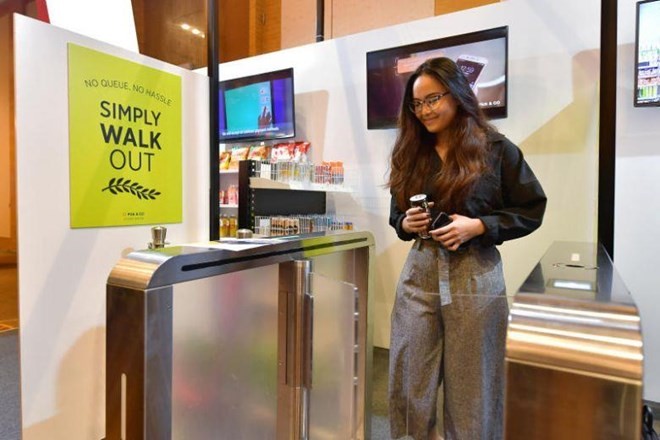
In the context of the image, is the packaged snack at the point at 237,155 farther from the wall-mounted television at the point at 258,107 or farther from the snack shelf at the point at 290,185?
the snack shelf at the point at 290,185

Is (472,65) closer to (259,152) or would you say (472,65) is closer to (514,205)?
(514,205)

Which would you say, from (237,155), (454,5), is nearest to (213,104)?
(237,155)

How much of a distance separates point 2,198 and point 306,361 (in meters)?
7.04

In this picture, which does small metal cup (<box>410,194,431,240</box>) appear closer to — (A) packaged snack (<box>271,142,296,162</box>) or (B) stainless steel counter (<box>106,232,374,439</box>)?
(B) stainless steel counter (<box>106,232,374,439</box>)

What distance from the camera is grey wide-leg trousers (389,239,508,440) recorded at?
1235 millimetres

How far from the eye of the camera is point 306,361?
1.48 m

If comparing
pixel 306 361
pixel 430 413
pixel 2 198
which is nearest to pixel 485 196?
pixel 430 413

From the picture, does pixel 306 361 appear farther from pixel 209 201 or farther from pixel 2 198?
pixel 2 198

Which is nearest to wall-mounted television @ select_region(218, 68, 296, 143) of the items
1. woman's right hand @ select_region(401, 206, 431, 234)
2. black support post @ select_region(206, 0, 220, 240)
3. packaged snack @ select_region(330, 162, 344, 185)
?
packaged snack @ select_region(330, 162, 344, 185)

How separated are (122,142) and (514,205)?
4.27 feet

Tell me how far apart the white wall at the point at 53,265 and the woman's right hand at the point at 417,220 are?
3.31 ft

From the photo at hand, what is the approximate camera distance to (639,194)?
230 cm

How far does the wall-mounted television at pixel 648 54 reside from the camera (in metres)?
2.12

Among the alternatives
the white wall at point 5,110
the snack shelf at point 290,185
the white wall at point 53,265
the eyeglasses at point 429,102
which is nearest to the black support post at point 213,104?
the white wall at point 53,265
